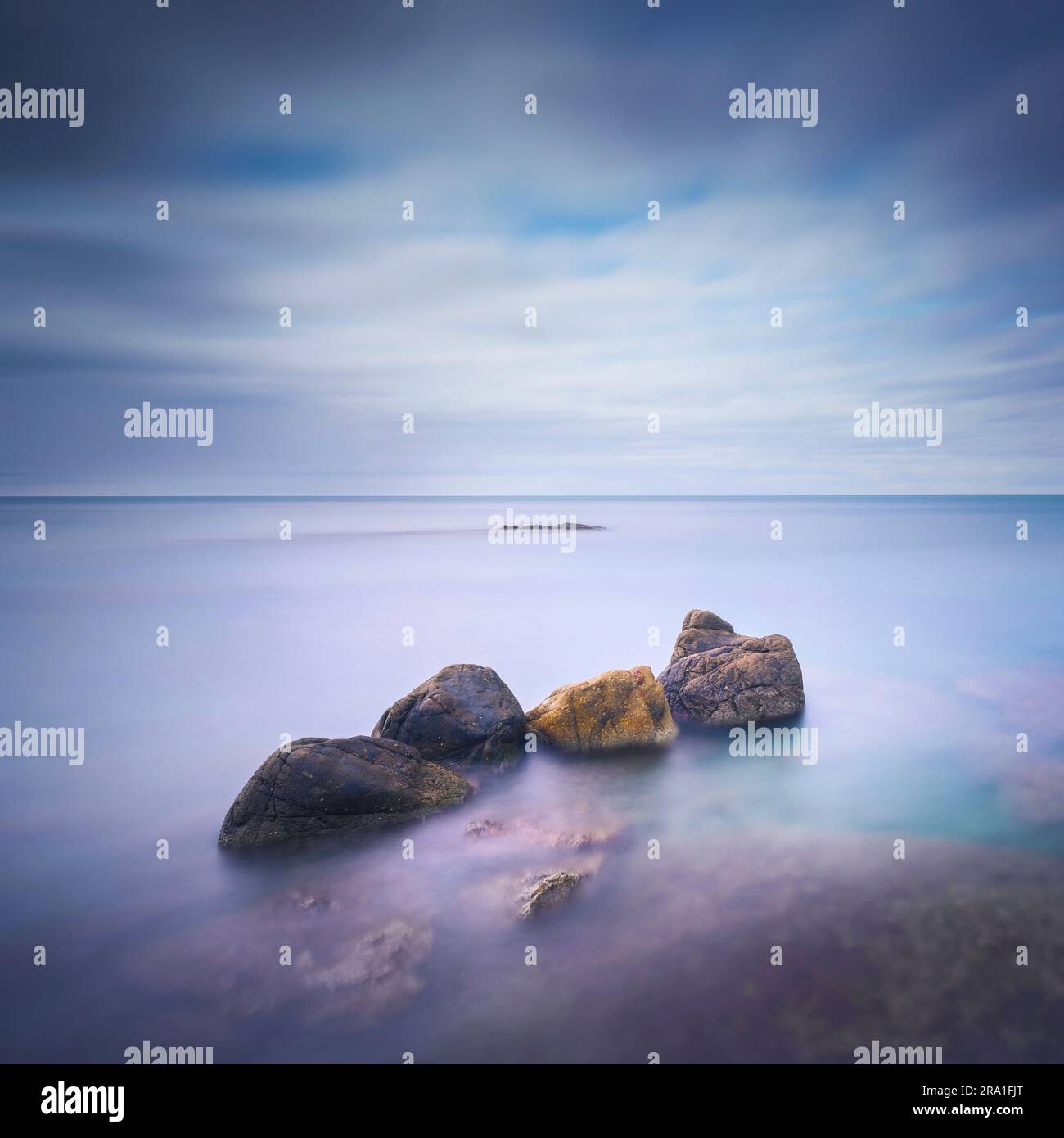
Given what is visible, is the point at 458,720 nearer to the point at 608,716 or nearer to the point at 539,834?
the point at 539,834

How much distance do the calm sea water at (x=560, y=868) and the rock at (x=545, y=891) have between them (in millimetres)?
189

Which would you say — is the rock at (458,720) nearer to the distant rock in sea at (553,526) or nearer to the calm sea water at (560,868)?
the calm sea water at (560,868)

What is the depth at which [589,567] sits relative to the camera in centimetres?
4309

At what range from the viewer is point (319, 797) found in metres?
9.01

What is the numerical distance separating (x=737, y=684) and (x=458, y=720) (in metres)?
5.48

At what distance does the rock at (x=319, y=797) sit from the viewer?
8.98 meters

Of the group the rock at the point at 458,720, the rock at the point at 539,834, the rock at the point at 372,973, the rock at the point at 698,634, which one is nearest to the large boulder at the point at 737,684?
the rock at the point at 698,634

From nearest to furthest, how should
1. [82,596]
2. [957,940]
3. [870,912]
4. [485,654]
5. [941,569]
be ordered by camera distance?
1. [957,940]
2. [870,912]
3. [485,654]
4. [82,596]
5. [941,569]

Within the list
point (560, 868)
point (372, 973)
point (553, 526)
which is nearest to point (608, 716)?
point (560, 868)

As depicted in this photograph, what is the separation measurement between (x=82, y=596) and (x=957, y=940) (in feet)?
110
